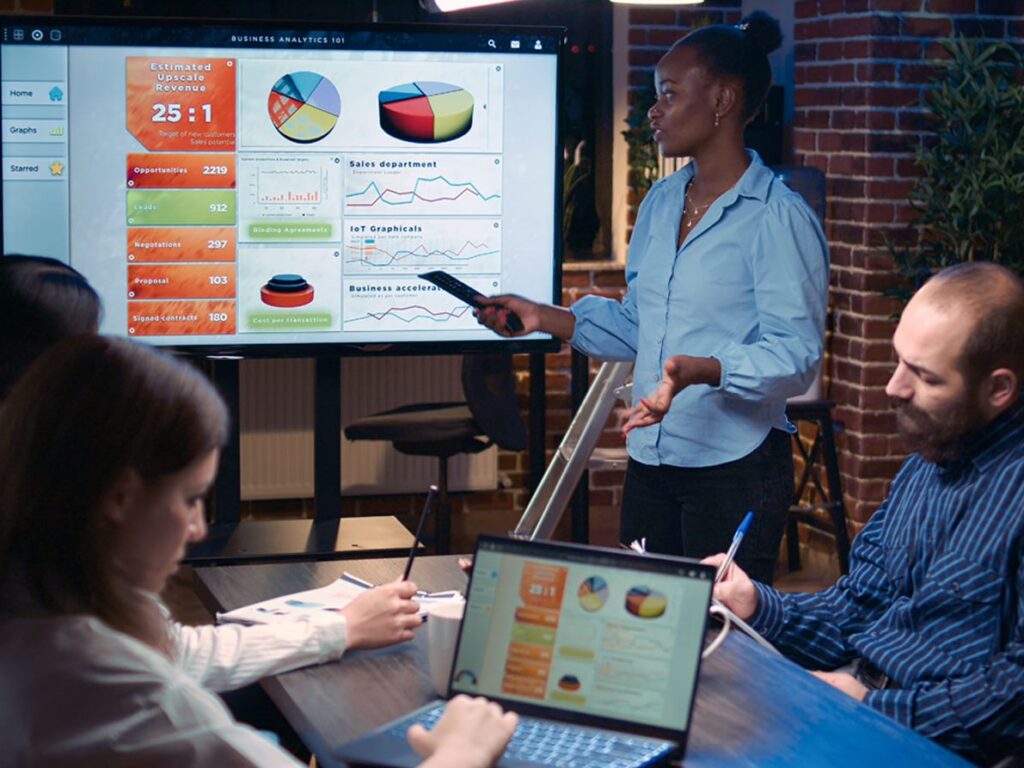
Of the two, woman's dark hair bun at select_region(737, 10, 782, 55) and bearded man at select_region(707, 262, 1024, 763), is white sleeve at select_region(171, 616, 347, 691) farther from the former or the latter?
woman's dark hair bun at select_region(737, 10, 782, 55)

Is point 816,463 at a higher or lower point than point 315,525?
lower

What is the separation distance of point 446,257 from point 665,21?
274 cm

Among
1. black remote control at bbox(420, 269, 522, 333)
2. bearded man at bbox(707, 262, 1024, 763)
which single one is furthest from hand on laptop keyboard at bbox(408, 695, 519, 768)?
black remote control at bbox(420, 269, 522, 333)

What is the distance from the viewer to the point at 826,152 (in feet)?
16.5

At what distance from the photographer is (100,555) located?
118cm

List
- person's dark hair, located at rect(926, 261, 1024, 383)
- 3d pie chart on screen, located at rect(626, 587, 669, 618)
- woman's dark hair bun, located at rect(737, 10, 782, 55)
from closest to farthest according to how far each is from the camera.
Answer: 3d pie chart on screen, located at rect(626, 587, 669, 618) → person's dark hair, located at rect(926, 261, 1024, 383) → woman's dark hair bun, located at rect(737, 10, 782, 55)

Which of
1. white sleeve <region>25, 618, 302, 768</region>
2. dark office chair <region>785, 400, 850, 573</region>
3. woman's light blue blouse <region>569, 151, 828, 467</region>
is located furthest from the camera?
dark office chair <region>785, 400, 850, 573</region>

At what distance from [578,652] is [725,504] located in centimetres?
108

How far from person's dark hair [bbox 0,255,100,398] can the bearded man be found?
93cm

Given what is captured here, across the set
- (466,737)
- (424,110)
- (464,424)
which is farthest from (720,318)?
(464,424)

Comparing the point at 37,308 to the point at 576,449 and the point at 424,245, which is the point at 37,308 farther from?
the point at 576,449

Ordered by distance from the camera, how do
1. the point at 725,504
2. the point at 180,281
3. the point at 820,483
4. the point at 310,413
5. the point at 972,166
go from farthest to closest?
the point at 310,413, the point at 820,483, the point at 972,166, the point at 180,281, the point at 725,504

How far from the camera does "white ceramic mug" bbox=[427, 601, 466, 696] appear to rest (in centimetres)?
175

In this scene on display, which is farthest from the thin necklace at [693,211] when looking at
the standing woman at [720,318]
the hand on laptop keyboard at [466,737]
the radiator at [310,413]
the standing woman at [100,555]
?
the radiator at [310,413]
